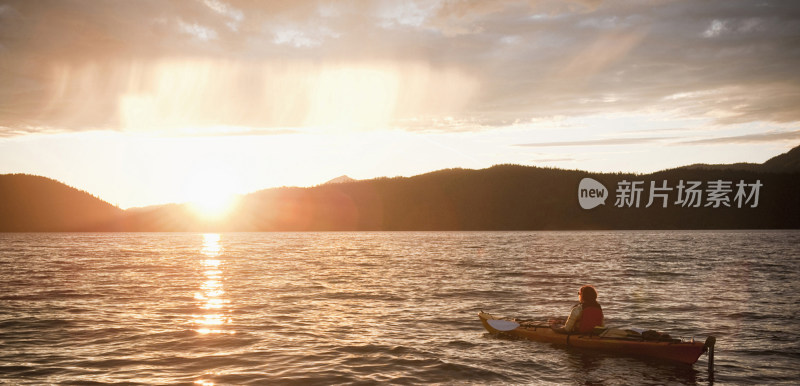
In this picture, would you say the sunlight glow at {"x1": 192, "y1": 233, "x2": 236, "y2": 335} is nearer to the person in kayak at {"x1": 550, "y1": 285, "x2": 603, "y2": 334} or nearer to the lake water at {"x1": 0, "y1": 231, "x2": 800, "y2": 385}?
the lake water at {"x1": 0, "y1": 231, "x2": 800, "y2": 385}

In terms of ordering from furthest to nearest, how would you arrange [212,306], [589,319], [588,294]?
[212,306] → [589,319] → [588,294]

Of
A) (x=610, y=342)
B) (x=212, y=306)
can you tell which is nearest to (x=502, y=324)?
(x=610, y=342)

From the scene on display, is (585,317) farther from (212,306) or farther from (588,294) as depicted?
(212,306)

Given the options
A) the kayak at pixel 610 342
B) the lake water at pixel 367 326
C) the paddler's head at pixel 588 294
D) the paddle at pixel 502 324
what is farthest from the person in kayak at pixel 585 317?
the paddle at pixel 502 324

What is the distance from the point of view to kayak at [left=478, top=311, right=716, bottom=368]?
639 inches

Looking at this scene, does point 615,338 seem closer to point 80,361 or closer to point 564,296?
point 564,296

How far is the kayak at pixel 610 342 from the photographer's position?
16.2 m

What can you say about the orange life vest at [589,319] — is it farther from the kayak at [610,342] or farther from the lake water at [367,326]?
the lake water at [367,326]

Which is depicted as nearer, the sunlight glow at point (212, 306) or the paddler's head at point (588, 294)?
the paddler's head at point (588, 294)

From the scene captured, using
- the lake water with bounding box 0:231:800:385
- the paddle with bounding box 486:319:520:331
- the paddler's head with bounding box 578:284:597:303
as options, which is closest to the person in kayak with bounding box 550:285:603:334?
the paddler's head with bounding box 578:284:597:303

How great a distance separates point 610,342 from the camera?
17688 millimetres

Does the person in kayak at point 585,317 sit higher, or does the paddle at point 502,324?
the person in kayak at point 585,317

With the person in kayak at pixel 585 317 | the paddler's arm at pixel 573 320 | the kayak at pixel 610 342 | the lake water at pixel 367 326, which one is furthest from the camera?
the paddler's arm at pixel 573 320

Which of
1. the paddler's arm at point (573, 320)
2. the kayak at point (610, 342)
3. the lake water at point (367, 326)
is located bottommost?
the lake water at point (367, 326)
